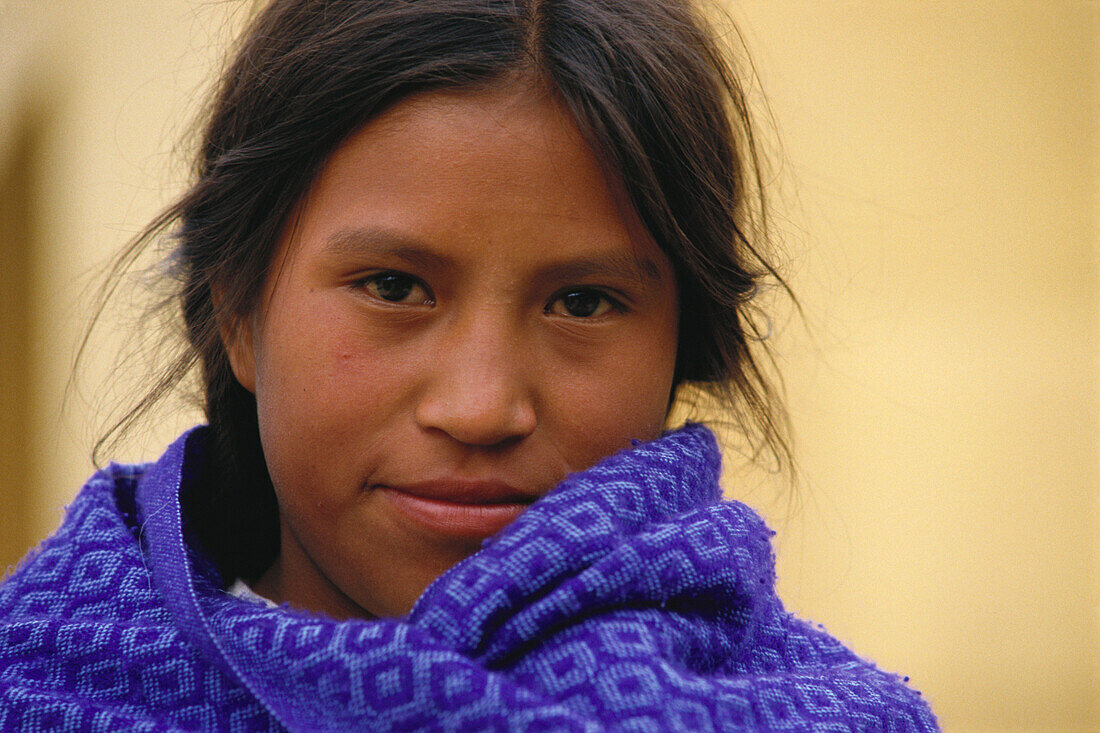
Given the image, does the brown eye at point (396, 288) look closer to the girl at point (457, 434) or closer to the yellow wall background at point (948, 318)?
the girl at point (457, 434)

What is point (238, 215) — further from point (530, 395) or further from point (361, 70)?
point (530, 395)

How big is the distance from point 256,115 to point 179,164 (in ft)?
1.53

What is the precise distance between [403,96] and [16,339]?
2685 mm

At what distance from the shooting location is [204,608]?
923 millimetres

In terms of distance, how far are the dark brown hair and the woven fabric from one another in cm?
20

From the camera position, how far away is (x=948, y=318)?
2.92 m

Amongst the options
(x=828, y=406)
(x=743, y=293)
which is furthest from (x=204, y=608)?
(x=828, y=406)

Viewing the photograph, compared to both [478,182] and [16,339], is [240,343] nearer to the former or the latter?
[478,182]

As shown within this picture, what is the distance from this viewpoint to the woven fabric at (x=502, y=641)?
77cm

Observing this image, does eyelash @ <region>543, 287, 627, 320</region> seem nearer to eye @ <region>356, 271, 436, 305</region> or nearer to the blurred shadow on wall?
eye @ <region>356, 271, 436, 305</region>

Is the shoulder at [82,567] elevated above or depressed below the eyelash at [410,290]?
below

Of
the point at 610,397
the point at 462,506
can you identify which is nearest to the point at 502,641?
the point at 462,506

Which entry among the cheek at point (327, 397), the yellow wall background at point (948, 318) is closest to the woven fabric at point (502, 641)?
the cheek at point (327, 397)

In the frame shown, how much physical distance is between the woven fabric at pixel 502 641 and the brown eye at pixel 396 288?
223 millimetres
